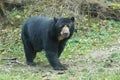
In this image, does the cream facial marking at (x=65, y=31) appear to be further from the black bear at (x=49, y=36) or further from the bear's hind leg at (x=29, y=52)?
the bear's hind leg at (x=29, y=52)

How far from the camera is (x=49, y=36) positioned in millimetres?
8258

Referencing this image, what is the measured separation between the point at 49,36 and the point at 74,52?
260cm

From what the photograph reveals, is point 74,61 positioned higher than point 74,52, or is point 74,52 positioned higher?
point 74,61

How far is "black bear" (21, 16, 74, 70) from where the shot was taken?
806 centimetres

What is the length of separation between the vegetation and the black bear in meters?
0.27

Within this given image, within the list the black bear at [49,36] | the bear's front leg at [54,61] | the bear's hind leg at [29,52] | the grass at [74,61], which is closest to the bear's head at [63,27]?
the black bear at [49,36]

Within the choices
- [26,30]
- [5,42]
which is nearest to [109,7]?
[5,42]

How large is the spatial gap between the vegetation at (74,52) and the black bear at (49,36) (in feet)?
0.88

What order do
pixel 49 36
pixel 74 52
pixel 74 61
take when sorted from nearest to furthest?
1. pixel 49 36
2. pixel 74 61
3. pixel 74 52

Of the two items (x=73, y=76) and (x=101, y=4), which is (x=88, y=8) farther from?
(x=73, y=76)

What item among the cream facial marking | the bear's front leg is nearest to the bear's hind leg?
the bear's front leg

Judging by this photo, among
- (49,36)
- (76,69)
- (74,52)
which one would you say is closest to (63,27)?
(49,36)

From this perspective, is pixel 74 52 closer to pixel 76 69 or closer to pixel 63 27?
pixel 76 69

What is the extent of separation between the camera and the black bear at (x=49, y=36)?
8.06 meters
